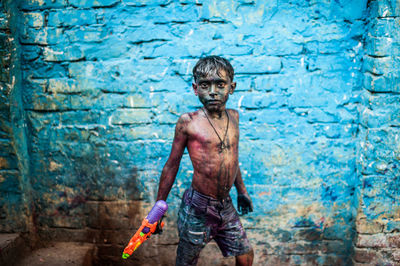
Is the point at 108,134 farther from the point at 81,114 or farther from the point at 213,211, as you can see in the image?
the point at 213,211

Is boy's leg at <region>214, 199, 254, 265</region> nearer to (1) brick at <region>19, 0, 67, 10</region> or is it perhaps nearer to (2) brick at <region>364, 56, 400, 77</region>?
(2) brick at <region>364, 56, 400, 77</region>

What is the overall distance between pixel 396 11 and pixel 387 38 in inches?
8.1

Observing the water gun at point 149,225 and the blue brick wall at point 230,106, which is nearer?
the water gun at point 149,225

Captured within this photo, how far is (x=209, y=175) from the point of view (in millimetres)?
1994

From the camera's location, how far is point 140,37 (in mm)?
2588

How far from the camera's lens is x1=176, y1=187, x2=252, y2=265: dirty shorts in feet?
6.62

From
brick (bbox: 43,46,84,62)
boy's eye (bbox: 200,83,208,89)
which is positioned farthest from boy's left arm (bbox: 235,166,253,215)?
brick (bbox: 43,46,84,62)

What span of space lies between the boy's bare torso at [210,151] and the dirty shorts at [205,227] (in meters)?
0.07

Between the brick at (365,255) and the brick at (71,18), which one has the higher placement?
the brick at (71,18)

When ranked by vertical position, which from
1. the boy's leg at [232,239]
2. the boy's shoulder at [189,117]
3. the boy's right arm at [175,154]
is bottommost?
the boy's leg at [232,239]

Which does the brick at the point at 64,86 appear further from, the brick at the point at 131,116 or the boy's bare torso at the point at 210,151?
the boy's bare torso at the point at 210,151

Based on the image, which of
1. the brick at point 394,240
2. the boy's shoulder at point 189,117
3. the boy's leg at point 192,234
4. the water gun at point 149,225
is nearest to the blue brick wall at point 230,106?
the brick at point 394,240

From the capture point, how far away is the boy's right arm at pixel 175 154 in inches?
79.3

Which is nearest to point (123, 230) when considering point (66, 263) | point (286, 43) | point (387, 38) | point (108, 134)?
point (66, 263)
